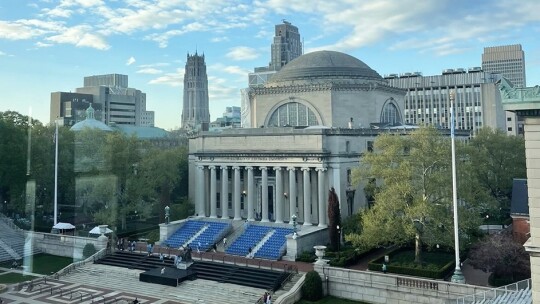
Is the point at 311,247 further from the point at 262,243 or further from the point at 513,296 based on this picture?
the point at 513,296

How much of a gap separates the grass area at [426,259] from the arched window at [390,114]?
1005 inches

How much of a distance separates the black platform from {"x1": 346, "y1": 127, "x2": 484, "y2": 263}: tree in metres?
13.3

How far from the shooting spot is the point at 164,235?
5072 cm

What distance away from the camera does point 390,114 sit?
66.1 metres

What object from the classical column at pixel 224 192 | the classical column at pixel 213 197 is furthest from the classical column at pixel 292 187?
the classical column at pixel 213 197

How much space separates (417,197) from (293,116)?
29881mm

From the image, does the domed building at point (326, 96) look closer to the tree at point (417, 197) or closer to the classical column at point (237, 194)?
the classical column at point (237, 194)

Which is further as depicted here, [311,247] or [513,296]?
[311,247]

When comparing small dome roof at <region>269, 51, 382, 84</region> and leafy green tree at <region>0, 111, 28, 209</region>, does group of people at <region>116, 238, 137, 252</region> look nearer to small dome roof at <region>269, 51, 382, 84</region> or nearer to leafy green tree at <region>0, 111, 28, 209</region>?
leafy green tree at <region>0, 111, 28, 209</region>

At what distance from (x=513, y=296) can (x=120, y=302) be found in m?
25.6

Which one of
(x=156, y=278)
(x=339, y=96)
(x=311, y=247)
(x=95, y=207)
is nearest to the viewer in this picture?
(x=156, y=278)

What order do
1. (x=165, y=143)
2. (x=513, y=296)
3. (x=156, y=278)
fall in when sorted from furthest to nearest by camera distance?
(x=165, y=143)
(x=156, y=278)
(x=513, y=296)

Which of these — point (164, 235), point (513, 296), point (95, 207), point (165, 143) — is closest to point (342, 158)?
point (164, 235)

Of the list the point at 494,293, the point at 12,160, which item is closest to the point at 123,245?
the point at 12,160
